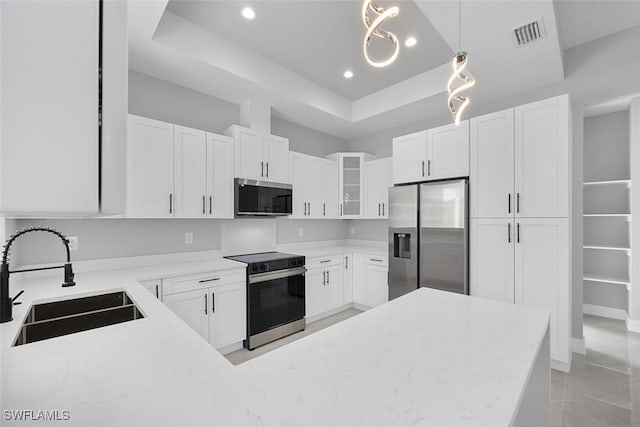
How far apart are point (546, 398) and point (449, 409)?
3.85 feet

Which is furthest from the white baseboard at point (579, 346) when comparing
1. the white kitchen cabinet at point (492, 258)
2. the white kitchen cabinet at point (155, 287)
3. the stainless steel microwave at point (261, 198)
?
the white kitchen cabinet at point (155, 287)

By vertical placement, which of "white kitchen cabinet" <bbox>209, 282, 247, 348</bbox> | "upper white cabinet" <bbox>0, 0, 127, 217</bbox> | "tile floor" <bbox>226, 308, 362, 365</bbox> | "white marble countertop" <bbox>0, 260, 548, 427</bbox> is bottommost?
"tile floor" <bbox>226, 308, 362, 365</bbox>

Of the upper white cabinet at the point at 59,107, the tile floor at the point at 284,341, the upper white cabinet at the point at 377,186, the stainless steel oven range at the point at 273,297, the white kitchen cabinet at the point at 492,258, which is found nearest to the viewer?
the upper white cabinet at the point at 59,107

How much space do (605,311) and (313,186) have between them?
4.15 m

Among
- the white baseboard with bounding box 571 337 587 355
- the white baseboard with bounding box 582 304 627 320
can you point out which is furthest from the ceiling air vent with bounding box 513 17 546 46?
the white baseboard with bounding box 582 304 627 320

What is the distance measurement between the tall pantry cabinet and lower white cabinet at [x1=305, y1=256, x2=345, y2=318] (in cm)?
169

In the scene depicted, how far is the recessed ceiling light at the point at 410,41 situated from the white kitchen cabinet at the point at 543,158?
3.77 feet

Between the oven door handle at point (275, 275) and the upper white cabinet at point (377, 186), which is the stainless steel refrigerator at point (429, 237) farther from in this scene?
the oven door handle at point (275, 275)

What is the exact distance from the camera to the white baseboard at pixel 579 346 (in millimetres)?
2834

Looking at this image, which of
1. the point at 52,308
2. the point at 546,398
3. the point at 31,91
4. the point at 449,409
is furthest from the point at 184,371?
the point at 546,398

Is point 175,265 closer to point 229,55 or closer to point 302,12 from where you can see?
point 229,55

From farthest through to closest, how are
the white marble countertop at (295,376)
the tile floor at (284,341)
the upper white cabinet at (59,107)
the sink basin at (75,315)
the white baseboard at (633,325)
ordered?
1. the white baseboard at (633,325)
2. the tile floor at (284,341)
3. the sink basin at (75,315)
4. the white marble countertop at (295,376)
5. the upper white cabinet at (59,107)

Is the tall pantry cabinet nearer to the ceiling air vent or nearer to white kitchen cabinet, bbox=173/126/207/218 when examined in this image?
the ceiling air vent

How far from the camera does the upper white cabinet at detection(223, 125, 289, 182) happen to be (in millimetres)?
3213
